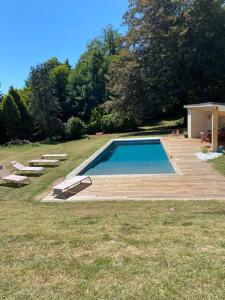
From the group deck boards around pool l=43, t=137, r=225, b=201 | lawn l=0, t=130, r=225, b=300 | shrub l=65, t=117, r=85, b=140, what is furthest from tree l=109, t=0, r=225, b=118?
lawn l=0, t=130, r=225, b=300

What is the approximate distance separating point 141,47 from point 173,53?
3010 millimetres

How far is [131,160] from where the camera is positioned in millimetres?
16297

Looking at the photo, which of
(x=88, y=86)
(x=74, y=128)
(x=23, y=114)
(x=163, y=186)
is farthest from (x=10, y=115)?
(x=163, y=186)

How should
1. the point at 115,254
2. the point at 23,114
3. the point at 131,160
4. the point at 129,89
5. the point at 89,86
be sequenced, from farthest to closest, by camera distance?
the point at 89,86 < the point at 23,114 < the point at 129,89 < the point at 131,160 < the point at 115,254

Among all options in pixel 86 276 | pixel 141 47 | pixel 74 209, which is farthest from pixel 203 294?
pixel 141 47

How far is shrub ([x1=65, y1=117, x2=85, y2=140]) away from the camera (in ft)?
82.1

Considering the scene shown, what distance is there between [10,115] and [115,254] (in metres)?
23.0

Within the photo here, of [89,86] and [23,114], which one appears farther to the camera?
[89,86]

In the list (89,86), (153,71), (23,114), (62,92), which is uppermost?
(153,71)

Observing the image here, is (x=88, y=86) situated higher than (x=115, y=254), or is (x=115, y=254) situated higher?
(x=88, y=86)

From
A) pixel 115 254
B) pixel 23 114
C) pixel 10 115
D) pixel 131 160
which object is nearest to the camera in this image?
pixel 115 254

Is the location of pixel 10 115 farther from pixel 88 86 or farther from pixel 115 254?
pixel 115 254

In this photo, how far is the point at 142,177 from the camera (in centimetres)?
1056

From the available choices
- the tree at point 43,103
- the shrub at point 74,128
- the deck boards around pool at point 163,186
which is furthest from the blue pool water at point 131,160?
the tree at point 43,103
